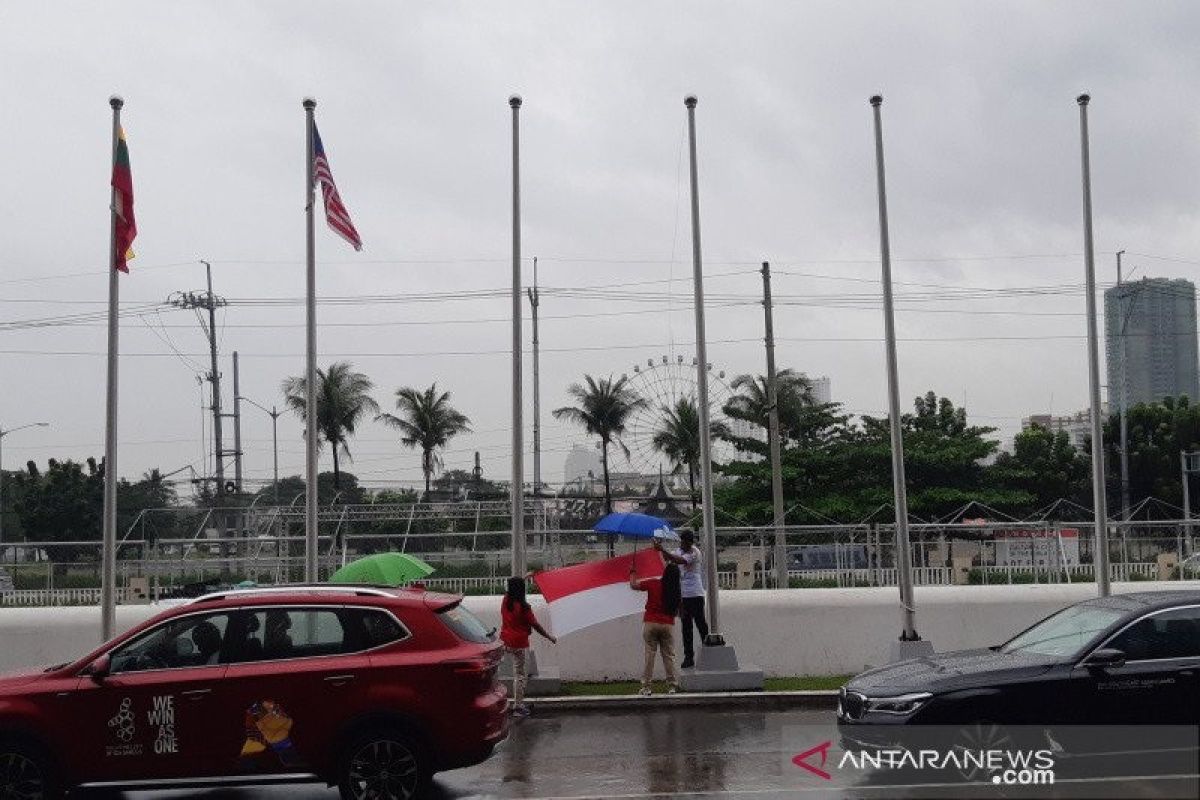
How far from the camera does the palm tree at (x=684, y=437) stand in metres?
57.4

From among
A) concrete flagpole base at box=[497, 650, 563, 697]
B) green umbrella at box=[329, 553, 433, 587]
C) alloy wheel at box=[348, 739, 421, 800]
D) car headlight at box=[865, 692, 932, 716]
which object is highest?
green umbrella at box=[329, 553, 433, 587]

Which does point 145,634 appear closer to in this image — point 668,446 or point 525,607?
point 525,607

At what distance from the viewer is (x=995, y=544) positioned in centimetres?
1997

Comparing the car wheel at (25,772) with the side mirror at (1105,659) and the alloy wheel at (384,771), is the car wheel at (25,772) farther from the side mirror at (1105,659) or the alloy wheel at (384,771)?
the side mirror at (1105,659)

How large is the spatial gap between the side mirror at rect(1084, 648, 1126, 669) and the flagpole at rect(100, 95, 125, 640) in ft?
36.8

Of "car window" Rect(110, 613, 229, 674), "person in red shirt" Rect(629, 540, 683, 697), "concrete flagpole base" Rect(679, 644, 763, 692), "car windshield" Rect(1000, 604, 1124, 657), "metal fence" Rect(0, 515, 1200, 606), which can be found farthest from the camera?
"metal fence" Rect(0, 515, 1200, 606)

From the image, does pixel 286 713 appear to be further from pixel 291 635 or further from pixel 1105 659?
pixel 1105 659

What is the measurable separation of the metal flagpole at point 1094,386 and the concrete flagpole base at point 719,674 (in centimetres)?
492

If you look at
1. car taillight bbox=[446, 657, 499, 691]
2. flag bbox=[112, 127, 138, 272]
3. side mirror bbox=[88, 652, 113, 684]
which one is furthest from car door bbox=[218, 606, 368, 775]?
flag bbox=[112, 127, 138, 272]

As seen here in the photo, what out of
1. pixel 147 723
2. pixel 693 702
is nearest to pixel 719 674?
pixel 693 702

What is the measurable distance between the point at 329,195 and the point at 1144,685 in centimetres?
1212

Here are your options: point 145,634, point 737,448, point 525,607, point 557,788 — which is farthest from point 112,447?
point 737,448

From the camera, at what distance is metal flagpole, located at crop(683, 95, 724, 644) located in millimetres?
16172

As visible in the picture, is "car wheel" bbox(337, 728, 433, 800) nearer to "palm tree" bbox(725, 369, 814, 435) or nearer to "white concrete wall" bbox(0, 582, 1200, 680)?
"white concrete wall" bbox(0, 582, 1200, 680)
